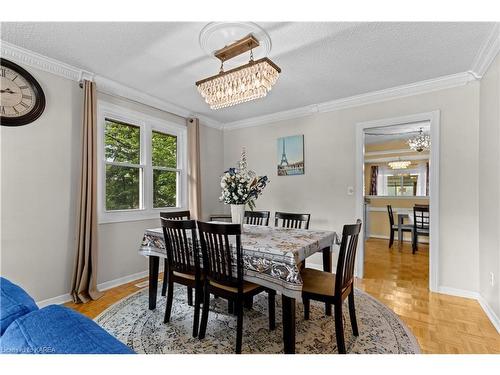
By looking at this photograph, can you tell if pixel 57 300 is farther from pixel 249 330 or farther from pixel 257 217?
pixel 257 217

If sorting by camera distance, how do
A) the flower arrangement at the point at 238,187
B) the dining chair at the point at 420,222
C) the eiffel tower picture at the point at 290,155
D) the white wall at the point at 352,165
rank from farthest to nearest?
the dining chair at the point at 420,222
the eiffel tower picture at the point at 290,155
the white wall at the point at 352,165
the flower arrangement at the point at 238,187

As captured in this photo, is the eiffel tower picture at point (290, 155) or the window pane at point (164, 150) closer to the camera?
the window pane at point (164, 150)

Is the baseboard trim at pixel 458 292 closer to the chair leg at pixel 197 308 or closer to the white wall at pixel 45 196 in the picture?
the chair leg at pixel 197 308

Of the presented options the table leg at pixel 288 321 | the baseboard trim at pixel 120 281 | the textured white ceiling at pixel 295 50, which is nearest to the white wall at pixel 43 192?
the baseboard trim at pixel 120 281

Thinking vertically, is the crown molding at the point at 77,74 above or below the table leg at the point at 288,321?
above

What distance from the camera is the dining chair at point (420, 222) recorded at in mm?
4633

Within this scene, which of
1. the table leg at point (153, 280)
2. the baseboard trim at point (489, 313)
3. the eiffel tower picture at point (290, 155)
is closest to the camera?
the baseboard trim at point (489, 313)

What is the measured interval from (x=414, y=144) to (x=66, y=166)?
5.68 meters

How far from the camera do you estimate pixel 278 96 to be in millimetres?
3396

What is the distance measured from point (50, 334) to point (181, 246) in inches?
57.9

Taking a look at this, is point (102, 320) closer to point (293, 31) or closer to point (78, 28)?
point (78, 28)

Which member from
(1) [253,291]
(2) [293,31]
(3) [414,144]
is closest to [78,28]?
(2) [293,31]

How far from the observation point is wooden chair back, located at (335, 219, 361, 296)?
5.48ft

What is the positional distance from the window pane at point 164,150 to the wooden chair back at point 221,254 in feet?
7.13
